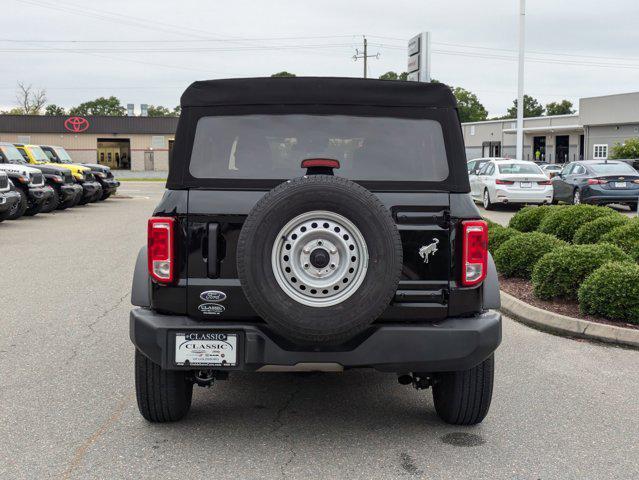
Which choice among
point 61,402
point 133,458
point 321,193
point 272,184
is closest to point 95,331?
point 61,402

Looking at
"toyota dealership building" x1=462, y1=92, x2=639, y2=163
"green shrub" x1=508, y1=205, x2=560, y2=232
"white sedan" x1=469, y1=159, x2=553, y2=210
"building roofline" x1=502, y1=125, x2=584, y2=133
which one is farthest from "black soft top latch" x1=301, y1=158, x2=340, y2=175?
"building roofline" x1=502, y1=125, x2=584, y2=133

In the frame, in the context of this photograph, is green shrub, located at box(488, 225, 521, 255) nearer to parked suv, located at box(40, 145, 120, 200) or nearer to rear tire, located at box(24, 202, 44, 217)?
rear tire, located at box(24, 202, 44, 217)

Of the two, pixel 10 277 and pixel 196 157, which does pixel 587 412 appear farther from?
pixel 10 277

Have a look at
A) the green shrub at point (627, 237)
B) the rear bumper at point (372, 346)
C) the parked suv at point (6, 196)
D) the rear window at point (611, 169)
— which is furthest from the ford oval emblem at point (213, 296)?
the rear window at point (611, 169)

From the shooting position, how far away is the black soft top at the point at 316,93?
14.2ft

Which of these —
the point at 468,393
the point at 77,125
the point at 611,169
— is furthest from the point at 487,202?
the point at 77,125

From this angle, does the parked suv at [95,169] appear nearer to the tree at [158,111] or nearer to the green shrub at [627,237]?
the green shrub at [627,237]

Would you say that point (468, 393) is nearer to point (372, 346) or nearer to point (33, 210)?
point (372, 346)

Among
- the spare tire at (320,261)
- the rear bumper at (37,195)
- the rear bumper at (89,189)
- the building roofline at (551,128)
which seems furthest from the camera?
the building roofline at (551,128)

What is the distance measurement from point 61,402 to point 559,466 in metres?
3.15

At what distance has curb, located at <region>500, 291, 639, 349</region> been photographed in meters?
6.79

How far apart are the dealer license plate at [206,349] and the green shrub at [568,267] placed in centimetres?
483

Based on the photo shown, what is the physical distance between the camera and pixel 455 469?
4.02m

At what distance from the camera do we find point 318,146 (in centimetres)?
431
